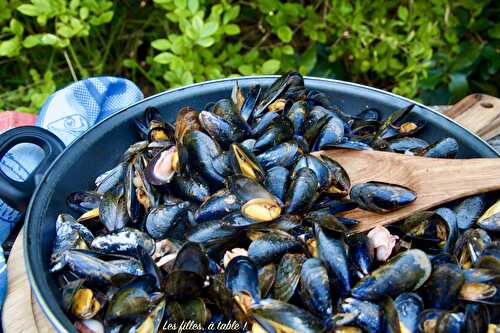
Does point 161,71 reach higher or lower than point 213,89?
lower

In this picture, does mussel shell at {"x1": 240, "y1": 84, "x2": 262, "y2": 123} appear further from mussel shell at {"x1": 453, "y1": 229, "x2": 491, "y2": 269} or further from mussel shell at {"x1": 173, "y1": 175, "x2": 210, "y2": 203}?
mussel shell at {"x1": 453, "y1": 229, "x2": 491, "y2": 269}

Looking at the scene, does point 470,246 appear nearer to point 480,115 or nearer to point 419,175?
point 419,175

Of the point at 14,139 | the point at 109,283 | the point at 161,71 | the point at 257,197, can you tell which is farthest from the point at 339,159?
the point at 161,71

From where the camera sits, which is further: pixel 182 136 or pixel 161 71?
pixel 161 71

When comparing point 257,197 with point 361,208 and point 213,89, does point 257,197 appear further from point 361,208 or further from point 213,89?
point 213,89

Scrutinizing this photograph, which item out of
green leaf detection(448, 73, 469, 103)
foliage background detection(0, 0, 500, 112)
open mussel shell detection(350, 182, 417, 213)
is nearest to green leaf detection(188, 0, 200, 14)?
foliage background detection(0, 0, 500, 112)

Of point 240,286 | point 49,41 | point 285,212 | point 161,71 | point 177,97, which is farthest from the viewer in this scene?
point 161,71

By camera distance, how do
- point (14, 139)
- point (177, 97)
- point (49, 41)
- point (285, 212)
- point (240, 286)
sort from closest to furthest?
point (240, 286)
point (285, 212)
point (14, 139)
point (177, 97)
point (49, 41)

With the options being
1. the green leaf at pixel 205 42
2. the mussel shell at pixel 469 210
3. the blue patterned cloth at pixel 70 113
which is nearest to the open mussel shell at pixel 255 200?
the mussel shell at pixel 469 210
